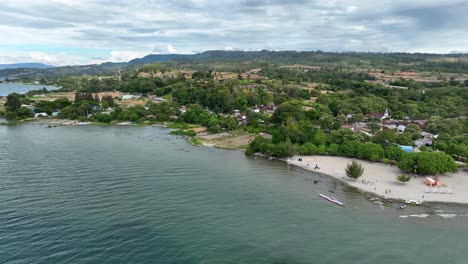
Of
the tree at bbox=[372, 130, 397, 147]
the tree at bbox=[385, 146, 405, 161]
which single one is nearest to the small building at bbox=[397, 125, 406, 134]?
the tree at bbox=[372, 130, 397, 147]

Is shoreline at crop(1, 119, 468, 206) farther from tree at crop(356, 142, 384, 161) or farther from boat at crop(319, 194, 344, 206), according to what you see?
boat at crop(319, 194, 344, 206)

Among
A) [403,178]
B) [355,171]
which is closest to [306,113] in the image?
[355,171]

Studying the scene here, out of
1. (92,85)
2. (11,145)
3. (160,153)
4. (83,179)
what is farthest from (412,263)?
(92,85)

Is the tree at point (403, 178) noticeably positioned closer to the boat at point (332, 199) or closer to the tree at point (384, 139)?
the boat at point (332, 199)

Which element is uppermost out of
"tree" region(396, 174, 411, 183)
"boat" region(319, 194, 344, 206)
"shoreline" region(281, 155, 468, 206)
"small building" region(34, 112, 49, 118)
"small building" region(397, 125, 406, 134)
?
"small building" region(34, 112, 49, 118)

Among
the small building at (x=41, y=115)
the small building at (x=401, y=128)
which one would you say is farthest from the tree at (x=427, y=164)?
the small building at (x=41, y=115)

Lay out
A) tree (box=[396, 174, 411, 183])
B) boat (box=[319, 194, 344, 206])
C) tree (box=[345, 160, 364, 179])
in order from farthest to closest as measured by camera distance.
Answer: tree (box=[345, 160, 364, 179]) → tree (box=[396, 174, 411, 183]) → boat (box=[319, 194, 344, 206])

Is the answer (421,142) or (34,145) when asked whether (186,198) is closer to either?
(34,145)
